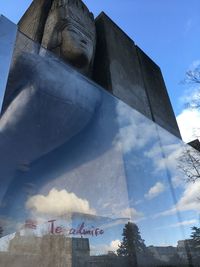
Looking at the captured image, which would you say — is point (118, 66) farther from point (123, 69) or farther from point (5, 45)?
point (5, 45)

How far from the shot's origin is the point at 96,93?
400 centimetres

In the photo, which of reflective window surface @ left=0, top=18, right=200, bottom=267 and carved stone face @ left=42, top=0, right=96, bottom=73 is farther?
carved stone face @ left=42, top=0, right=96, bottom=73

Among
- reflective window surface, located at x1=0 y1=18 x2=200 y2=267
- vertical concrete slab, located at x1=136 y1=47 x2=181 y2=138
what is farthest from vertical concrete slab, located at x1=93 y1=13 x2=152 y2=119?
reflective window surface, located at x1=0 y1=18 x2=200 y2=267

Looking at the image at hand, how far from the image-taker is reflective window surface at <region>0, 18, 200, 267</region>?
10.4 ft

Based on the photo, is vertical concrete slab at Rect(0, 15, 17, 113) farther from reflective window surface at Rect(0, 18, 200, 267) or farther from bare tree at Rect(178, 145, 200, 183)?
bare tree at Rect(178, 145, 200, 183)

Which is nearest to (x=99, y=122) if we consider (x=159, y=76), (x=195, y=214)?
(x=195, y=214)

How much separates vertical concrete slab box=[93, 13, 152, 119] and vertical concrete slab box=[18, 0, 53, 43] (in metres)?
1.30

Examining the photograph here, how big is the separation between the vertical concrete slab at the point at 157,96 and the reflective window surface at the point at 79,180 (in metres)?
1.67

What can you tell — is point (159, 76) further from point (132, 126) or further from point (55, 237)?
point (55, 237)

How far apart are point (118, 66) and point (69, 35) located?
1.36 metres

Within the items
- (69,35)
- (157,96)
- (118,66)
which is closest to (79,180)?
(69,35)

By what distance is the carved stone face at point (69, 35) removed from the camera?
475 cm

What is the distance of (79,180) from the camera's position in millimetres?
4035

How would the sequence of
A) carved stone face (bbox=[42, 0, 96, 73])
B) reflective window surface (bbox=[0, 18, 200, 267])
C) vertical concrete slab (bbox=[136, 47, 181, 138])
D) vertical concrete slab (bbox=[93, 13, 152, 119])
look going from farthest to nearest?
vertical concrete slab (bbox=[136, 47, 181, 138])
vertical concrete slab (bbox=[93, 13, 152, 119])
carved stone face (bbox=[42, 0, 96, 73])
reflective window surface (bbox=[0, 18, 200, 267])
